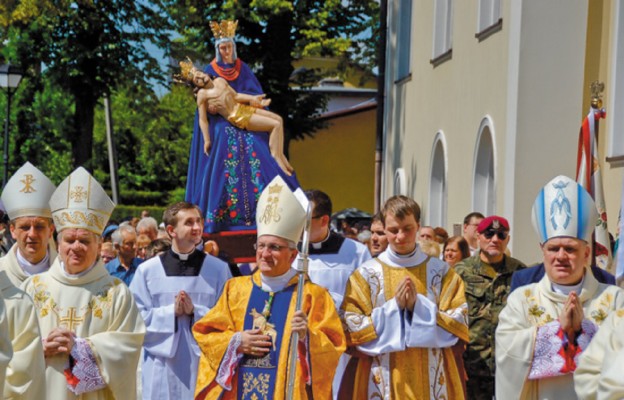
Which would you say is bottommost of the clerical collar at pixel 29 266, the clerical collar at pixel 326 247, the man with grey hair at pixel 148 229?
the man with grey hair at pixel 148 229

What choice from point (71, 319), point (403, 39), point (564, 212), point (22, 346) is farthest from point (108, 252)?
point (403, 39)

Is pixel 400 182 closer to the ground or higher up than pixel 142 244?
higher up

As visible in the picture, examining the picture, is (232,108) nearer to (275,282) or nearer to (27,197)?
(27,197)

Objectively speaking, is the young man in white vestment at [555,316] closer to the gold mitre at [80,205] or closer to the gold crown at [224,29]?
the gold mitre at [80,205]

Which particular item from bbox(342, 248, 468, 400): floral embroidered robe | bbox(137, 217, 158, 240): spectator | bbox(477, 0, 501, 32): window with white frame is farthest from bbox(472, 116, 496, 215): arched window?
bbox(342, 248, 468, 400): floral embroidered robe

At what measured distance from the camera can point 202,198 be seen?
1323cm

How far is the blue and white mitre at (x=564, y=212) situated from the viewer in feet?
23.1

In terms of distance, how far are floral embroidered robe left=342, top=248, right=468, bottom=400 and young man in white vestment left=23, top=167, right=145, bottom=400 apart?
1239 mm

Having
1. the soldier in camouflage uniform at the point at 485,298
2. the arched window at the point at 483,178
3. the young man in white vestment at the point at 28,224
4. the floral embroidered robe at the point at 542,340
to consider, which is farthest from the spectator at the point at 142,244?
the arched window at the point at 483,178

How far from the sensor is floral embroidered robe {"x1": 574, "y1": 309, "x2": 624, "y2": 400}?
219 inches

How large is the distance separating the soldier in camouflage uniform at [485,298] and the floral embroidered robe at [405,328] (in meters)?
1.61

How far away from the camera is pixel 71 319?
736 cm

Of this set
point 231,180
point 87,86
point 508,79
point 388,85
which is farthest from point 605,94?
point 87,86

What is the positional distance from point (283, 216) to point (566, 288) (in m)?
1.55
